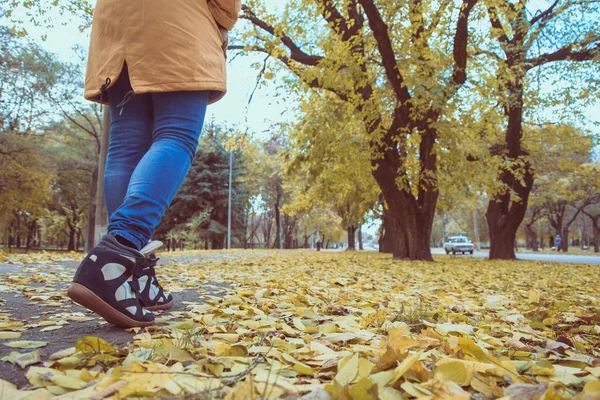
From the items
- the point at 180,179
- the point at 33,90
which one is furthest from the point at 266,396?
the point at 33,90

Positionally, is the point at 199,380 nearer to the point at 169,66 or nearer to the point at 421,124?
the point at 169,66

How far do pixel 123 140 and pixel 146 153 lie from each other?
1.01 ft

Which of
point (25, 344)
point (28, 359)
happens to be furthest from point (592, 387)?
point (25, 344)

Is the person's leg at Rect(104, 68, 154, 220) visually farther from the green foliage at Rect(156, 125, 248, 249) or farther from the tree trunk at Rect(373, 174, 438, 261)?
Result: the green foliage at Rect(156, 125, 248, 249)

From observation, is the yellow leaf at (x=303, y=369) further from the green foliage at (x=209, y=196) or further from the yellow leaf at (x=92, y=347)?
the green foliage at (x=209, y=196)

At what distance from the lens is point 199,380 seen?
912 mm

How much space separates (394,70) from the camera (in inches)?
295

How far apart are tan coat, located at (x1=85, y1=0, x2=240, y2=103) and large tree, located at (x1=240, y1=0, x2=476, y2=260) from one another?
4.86 meters

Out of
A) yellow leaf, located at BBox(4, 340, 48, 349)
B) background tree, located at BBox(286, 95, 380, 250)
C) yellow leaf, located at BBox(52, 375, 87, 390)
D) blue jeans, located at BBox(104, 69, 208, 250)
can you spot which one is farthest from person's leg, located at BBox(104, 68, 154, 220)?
background tree, located at BBox(286, 95, 380, 250)

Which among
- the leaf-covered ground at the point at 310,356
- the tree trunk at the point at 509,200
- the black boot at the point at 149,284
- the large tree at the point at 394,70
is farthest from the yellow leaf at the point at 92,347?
Answer: the tree trunk at the point at 509,200

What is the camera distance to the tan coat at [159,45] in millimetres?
1707

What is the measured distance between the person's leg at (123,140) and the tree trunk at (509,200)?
10604 mm

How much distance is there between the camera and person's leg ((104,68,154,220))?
193 cm

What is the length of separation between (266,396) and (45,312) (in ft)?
4.83
